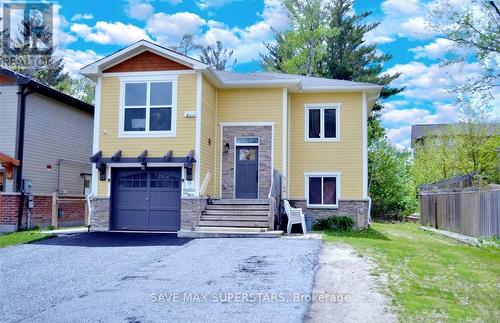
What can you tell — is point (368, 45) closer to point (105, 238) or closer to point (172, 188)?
point (172, 188)

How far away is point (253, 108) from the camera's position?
54.7 feet

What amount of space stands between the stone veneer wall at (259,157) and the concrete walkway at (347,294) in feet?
23.2

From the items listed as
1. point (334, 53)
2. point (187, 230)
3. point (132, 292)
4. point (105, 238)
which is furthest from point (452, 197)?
point (334, 53)

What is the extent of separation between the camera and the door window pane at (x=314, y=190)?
17.0 metres

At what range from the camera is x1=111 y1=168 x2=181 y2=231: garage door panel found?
48.9 ft

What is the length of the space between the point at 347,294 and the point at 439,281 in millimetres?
2027

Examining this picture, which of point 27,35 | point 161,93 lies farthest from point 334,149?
point 27,35

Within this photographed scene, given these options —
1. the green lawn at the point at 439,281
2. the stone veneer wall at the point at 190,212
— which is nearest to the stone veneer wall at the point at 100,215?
the stone veneer wall at the point at 190,212

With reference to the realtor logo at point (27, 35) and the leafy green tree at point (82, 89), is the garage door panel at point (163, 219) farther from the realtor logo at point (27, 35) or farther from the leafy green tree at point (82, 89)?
the leafy green tree at point (82, 89)

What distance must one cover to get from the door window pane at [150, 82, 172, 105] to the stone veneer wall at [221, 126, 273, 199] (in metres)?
2.63

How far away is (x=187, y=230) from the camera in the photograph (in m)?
13.7

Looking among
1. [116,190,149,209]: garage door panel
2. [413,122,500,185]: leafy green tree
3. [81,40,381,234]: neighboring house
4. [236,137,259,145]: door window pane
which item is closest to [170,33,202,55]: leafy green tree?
[413,122,500,185]: leafy green tree

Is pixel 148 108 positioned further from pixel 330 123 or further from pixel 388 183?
pixel 388 183

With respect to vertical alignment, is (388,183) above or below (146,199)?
above
